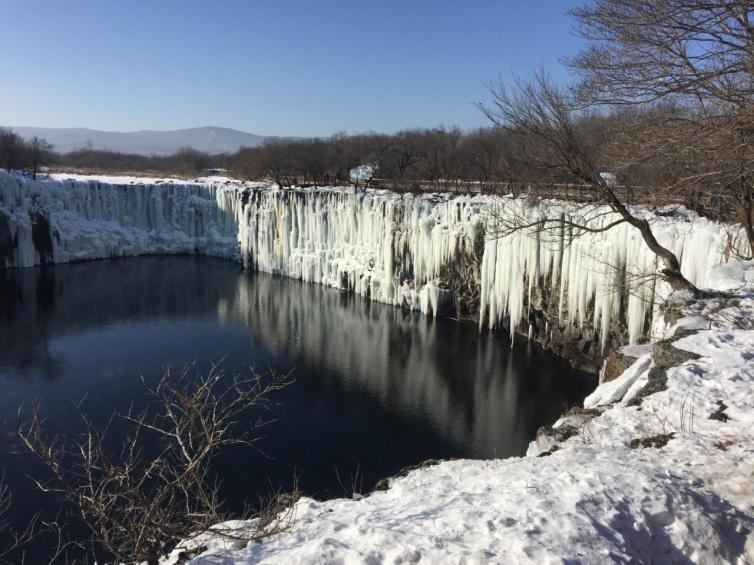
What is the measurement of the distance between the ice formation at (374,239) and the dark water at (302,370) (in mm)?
1722

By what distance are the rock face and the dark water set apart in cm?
123

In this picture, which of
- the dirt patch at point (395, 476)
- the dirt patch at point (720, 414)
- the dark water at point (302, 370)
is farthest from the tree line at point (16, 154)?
the dirt patch at point (720, 414)

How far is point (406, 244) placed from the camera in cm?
2334

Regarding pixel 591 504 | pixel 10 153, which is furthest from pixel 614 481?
pixel 10 153

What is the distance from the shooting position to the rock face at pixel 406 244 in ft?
47.9

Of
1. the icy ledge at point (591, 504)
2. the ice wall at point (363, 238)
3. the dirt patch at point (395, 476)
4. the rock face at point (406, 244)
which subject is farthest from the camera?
the ice wall at point (363, 238)

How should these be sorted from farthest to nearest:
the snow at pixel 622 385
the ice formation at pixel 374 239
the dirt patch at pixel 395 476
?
the ice formation at pixel 374 239 < the snow at pixel 622 385 < the dirt patch at pixel 395 476

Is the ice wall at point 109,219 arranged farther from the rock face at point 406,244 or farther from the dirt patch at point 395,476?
the dirt patch at point 395,476

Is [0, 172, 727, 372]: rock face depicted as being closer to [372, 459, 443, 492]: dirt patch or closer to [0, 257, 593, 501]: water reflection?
[0, 257, 593, 501]: water reflection

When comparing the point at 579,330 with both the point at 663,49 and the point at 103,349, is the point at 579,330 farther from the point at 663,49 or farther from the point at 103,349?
the point at 103,349

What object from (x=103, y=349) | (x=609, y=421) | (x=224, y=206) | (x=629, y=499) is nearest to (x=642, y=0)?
(x=609, y=421)

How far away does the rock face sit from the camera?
47.9 ft

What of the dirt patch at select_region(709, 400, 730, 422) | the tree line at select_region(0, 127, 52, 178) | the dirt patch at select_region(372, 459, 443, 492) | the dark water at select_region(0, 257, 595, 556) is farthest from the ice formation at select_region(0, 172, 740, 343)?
the tree line at select_region(0, 127, 52, 178)

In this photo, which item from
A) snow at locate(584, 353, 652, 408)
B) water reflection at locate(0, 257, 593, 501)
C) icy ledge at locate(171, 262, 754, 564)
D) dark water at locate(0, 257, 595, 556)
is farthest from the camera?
water reflection at locate(0, 257, 593, 501)
